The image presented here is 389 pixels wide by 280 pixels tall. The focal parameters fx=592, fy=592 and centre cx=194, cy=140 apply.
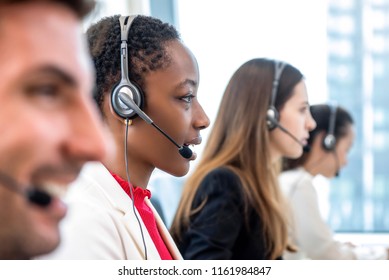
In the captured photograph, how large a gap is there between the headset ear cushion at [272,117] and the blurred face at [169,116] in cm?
38

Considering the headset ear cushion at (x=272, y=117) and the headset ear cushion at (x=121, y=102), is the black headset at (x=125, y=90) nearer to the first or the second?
the headset ear cushion at (x=121, y=102)

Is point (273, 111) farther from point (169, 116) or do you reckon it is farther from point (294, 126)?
point (169, 116)

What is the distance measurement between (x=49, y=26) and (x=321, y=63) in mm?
809

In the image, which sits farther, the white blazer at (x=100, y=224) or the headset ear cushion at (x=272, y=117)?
the headset ear cushion at (x=272, y=117)

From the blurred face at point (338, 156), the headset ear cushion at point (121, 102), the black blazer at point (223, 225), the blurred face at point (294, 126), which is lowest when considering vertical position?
the black blazer at point (223, 225)

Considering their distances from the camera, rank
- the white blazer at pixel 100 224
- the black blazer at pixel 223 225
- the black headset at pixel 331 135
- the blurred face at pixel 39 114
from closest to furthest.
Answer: the blurred face at pixel 39 114 < the white blazer at pixel 100 224 < the black blazer at pixel 223 225 < the black headset at pixel 331 135

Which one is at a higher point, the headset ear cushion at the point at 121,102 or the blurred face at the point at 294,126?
the headset ear cushion at the point at 121,102

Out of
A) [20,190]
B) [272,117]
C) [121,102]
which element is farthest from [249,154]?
A: [20,190]

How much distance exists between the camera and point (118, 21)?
0.86 m

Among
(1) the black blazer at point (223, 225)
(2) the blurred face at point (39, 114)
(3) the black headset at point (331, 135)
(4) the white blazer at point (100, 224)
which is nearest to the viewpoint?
(2) the blurred face at point (39, 114)

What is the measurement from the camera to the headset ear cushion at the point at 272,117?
1.27m

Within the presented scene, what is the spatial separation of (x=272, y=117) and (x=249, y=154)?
0.35ft

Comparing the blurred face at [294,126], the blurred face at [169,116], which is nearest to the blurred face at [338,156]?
the blurred face at [294,126]
